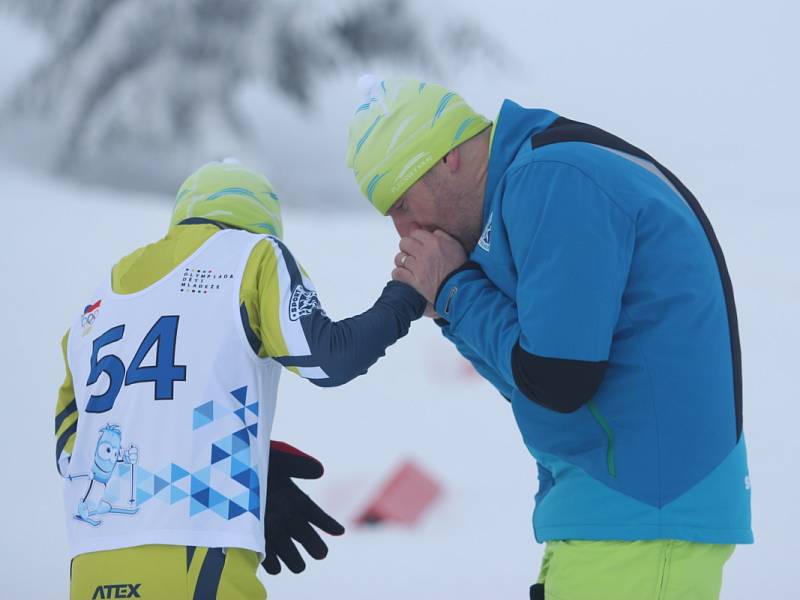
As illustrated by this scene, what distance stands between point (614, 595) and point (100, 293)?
824 millimetres

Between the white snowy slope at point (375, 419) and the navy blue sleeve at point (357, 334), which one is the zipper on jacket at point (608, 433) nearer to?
the navy blue sleeve at point (357, 334)

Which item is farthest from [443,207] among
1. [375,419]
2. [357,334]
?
[375,419]

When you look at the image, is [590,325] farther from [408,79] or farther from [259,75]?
[259,75]

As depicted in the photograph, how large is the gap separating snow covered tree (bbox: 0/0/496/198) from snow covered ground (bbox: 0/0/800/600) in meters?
0.13

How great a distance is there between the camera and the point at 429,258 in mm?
1292

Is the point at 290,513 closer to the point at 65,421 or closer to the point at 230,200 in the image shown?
the point at 65,421

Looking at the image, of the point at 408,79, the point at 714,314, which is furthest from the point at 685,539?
the point at 408,79

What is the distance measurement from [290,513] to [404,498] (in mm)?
1372

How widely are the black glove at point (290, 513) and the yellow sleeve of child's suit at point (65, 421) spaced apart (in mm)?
297

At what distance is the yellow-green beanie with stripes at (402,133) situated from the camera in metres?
1.31

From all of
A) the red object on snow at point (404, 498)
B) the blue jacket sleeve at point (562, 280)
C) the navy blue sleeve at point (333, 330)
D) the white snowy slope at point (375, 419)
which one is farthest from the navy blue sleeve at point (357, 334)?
the red object on snow at point (404, 498)

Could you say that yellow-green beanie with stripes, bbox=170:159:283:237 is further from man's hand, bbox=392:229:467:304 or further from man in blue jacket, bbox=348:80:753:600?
man in blue jacket, bbox=348:80:753:600

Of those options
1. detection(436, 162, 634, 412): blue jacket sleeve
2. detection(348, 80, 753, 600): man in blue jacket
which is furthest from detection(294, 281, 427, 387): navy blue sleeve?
detection(436, 162, 634, 412): blue jacket sleeve

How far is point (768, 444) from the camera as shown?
9.67ft
